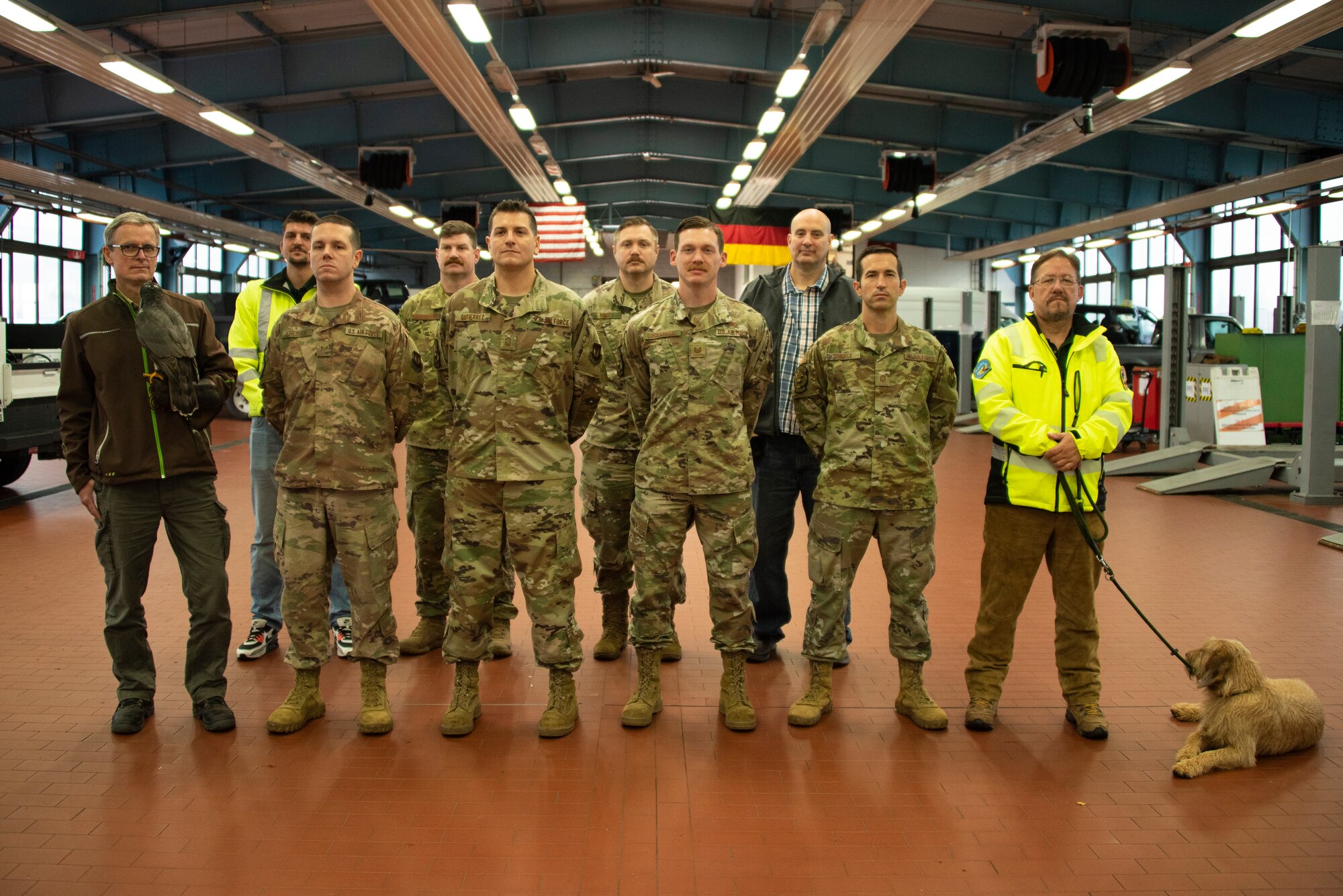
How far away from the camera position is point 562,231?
16484 millimetres

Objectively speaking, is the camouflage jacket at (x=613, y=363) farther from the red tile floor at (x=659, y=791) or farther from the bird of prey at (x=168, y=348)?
the bird of prey at (x=168, y=348)

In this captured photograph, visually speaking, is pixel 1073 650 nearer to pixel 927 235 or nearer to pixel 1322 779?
pixel 1322 779

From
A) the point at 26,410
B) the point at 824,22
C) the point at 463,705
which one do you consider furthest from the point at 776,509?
the point at 26,410

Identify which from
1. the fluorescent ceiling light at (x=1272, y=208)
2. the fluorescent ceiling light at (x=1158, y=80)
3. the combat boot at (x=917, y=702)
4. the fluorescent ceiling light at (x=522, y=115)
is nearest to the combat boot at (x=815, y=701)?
the combat boot at (x=917, y=702)

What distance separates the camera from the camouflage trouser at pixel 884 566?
11.8 ft

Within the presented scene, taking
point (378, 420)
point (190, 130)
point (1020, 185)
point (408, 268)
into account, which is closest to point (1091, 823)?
point (378, 420)

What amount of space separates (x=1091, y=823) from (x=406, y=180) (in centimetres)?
1356

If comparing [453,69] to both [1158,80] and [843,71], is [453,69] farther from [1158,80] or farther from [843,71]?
[1158,80]

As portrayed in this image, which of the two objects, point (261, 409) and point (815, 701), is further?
point (261, 409)

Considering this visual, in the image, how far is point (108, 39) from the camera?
10.8m

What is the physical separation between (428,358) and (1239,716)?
3.55 metres

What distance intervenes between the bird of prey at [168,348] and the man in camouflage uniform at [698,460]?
1.61 metres

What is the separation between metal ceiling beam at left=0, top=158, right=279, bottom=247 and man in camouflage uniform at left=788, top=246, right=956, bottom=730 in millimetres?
10506

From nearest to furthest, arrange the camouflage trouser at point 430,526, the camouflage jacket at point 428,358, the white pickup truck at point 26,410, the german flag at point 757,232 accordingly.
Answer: the camouflage jacket at point 428,358 → the camouflage trouser at point 430,526 → the white pickup truck at point 26,410 → the german flag at point 757,232
